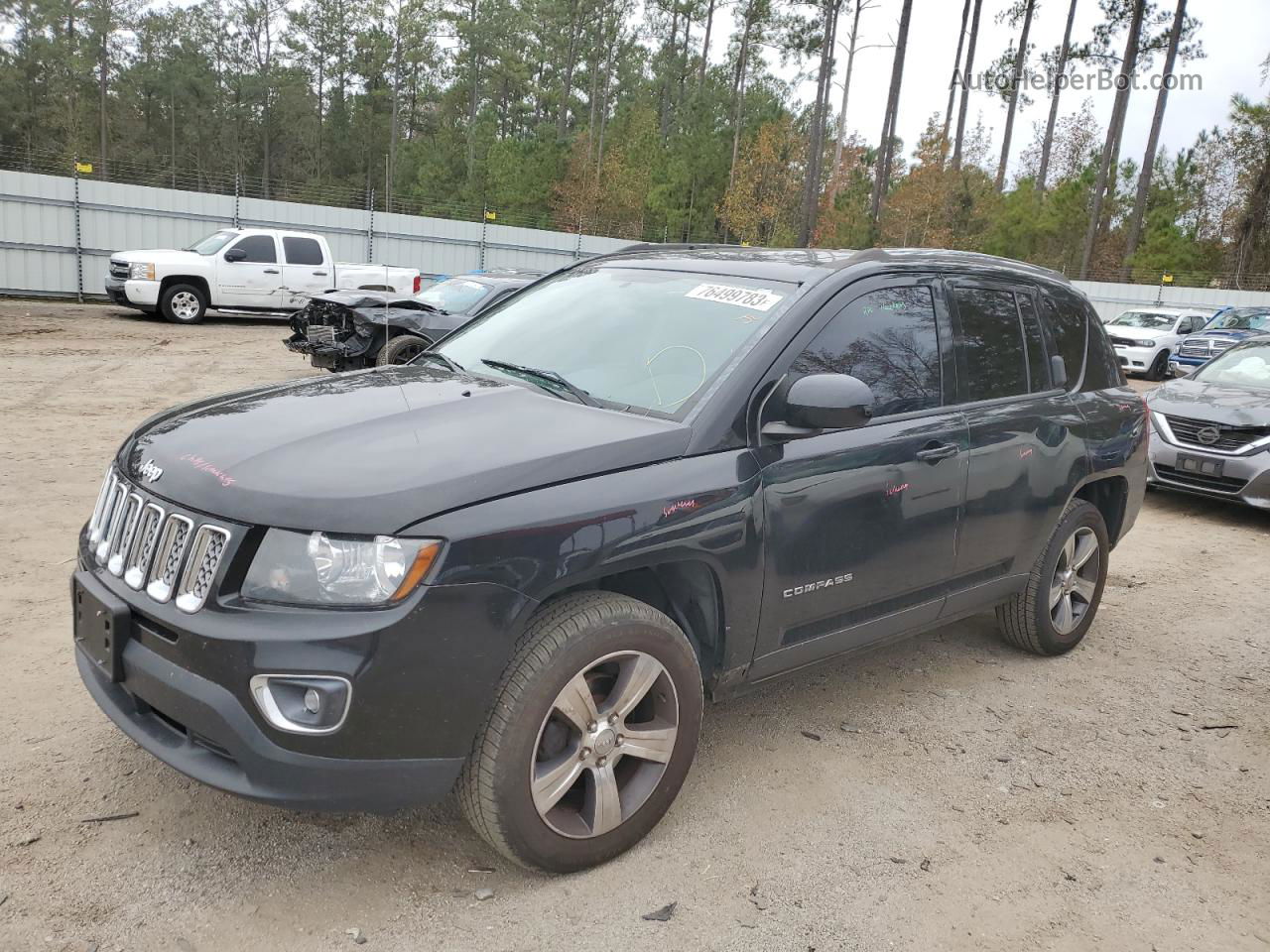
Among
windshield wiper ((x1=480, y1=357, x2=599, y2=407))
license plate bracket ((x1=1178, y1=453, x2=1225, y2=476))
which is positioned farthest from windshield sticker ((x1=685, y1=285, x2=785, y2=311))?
license plate bracket ((x1=1178, y1=453, x2=1225, y2=476))

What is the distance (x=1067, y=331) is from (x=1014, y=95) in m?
48.9

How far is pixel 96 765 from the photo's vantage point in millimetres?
3262

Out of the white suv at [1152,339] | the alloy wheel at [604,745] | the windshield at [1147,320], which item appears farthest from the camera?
the windshield at [1147,320]

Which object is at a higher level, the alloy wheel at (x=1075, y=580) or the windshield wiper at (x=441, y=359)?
the windshield wiper at (x=441, y=359)

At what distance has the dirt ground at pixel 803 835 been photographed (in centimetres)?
265

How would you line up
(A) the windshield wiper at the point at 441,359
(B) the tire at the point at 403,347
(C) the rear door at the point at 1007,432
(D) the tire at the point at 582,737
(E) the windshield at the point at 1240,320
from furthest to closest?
(E) the windshield at the point at 1240,320 → (B) the tire at the point at 403,347 → (C) the rear door at the point at 1007,432 → (A) the windshield wiper at the point at 441,359 → (D) the tire at the point at 582,737

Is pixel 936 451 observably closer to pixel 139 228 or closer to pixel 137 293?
pixel 137 293

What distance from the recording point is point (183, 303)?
18.4 metres

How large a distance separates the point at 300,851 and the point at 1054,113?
163ft

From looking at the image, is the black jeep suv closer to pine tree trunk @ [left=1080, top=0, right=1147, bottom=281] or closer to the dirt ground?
the dirt ground

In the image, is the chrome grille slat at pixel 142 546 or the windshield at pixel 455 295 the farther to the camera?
the windshield at pixel 455 295

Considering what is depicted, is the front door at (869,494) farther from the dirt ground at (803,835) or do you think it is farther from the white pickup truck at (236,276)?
the white pickup truck at (236,276)

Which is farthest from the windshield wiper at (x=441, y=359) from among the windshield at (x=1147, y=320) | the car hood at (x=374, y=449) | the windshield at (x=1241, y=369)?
the windshield at (x=1147, y=320)

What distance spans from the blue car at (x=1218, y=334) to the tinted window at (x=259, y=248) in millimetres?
17530
